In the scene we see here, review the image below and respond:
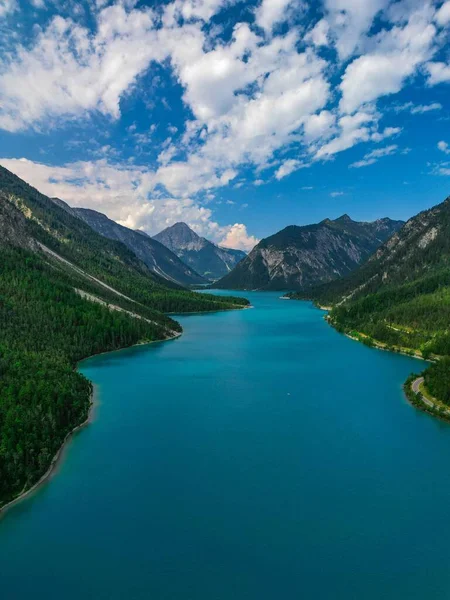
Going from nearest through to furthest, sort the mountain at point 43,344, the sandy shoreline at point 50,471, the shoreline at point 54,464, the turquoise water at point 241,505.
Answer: the turquoise water at point 241,505 → the sandy shoreline at point 50,471 → the shoreline at point 54,464 → the mountain at point 43,344

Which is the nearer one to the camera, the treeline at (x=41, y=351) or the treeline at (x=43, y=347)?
the treeline at (x=41, y=351)

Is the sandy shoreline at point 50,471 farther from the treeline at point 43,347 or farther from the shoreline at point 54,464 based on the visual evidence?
the treeline at point 43,347

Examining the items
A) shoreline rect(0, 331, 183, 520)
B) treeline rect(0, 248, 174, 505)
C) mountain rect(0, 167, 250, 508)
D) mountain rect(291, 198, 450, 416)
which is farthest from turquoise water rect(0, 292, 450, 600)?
mountain rect(291, 198, 450, 416)

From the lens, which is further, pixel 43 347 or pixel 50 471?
pixel 43 347

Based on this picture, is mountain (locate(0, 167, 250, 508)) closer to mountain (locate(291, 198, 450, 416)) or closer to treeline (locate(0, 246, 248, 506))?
treeline (locate(0, 246, 248, 506))

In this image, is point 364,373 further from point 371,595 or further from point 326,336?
point 371,595

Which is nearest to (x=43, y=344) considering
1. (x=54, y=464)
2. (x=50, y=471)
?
(x=54, y=464)

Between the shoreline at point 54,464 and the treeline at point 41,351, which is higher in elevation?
the treeline at point 41,351

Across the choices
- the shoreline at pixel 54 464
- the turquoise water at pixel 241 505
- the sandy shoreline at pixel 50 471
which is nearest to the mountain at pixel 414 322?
the turquoise water at pixel 241 505

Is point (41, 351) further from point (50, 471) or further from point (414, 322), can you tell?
point (414, 322)
